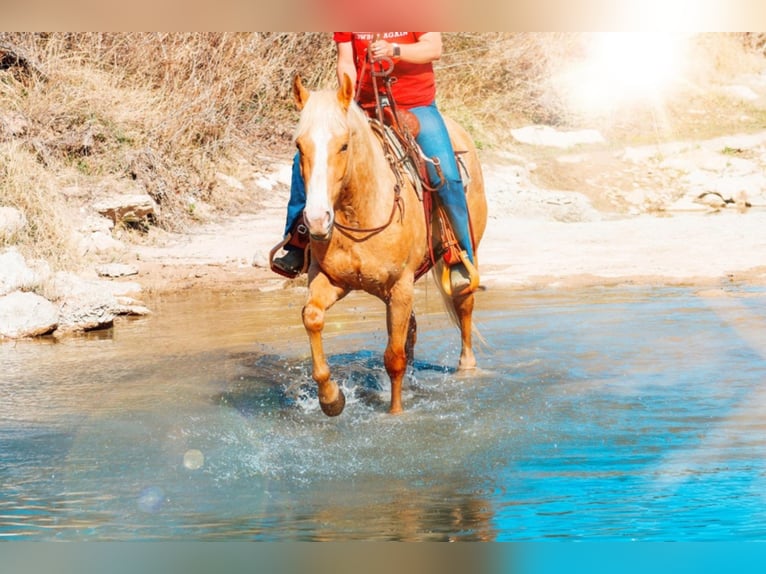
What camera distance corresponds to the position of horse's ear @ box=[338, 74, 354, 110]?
3949 mm

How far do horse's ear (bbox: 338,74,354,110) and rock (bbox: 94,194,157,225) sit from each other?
512 centimetres

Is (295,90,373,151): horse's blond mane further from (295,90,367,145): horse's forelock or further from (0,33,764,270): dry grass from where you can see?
(0,33,764,270): dry grass

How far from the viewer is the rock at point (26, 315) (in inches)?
264

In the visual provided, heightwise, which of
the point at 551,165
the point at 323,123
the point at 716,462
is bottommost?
the point at 551,165

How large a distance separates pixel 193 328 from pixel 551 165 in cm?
554

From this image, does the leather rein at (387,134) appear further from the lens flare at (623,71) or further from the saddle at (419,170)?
the lens flare at (623,71)

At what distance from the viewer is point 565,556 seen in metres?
3.52

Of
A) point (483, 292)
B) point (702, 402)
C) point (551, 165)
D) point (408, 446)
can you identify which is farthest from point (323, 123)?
point (551, 165)

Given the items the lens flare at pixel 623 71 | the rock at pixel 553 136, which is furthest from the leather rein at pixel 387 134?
the lens flare at pixel 623 71

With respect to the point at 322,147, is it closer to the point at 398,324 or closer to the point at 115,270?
the point at 398,324

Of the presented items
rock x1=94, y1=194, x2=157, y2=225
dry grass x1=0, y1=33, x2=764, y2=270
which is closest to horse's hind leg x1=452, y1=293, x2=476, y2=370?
dry grass x1=0, y1=33, x2=764, y2=270

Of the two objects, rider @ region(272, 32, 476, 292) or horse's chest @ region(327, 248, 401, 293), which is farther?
rider @ region(272, 32, 476, 292)
